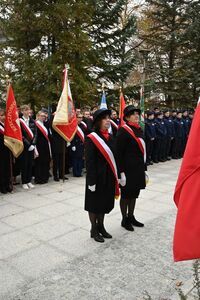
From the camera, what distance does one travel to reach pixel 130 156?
224 inches

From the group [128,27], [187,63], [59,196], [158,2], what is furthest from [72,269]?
[158,2]

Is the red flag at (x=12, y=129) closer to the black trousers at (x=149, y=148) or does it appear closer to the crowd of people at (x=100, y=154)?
the crowd of people at (x=100, y=154)

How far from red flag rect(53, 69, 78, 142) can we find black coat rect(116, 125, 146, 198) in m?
3.34

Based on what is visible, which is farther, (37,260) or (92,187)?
(92,187)

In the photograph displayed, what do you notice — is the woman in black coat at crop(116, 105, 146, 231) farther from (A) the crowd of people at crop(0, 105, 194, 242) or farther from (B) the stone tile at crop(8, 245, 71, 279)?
(B) the stone tile at crop(8, 245, 71, 279)

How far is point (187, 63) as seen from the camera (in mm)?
20516

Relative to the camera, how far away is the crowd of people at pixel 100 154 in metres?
5.32

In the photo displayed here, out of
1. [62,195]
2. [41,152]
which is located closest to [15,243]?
[62,195]

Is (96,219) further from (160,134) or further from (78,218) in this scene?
(160,134)

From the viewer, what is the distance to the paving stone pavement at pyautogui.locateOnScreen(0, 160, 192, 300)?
13.0ft

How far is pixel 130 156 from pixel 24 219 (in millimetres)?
2343

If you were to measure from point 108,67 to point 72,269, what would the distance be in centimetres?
1445

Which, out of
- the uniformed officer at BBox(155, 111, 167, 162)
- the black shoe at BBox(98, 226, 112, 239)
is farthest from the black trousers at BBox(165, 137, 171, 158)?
the black shoe at BBox(98, 226, 112, 239)

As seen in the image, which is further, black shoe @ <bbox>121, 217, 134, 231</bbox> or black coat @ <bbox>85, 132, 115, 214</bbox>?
black shoe @ <bbox>121, 217, 134, 231</bbox>
